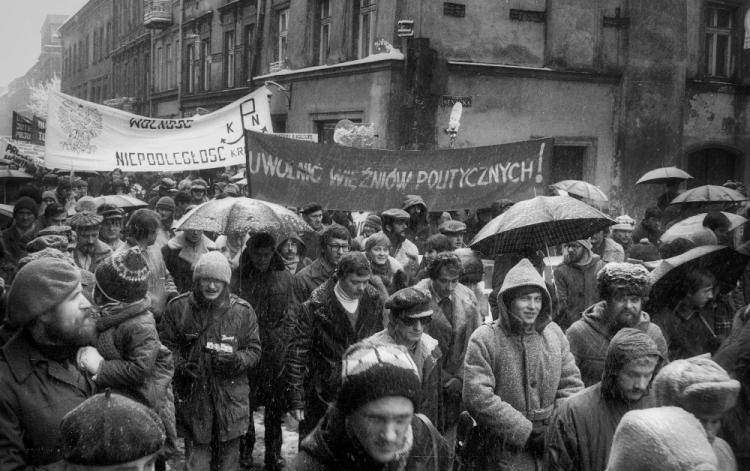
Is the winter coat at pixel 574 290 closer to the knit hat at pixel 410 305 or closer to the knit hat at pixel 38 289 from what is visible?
the knit hat at pixel 410 305

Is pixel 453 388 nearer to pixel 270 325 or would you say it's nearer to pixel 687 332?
pixel 687 332

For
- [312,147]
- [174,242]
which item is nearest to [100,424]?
[174,242]

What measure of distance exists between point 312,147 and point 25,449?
7410mm

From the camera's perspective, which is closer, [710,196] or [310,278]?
[310,278]

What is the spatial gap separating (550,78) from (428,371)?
13077 millimetres

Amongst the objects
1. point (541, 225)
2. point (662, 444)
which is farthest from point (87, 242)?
point (662, 444)

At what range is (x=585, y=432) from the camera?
372cm

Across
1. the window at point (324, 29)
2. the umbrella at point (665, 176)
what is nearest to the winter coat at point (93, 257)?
the umbrella at point (665, 176)

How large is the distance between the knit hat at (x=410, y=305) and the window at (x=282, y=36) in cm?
1775

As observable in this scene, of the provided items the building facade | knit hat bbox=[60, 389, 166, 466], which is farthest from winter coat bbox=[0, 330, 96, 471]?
the building facade

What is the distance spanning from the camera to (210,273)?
5.40m

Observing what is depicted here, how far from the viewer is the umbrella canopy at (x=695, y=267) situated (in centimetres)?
524

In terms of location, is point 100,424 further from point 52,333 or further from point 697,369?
point 697,369

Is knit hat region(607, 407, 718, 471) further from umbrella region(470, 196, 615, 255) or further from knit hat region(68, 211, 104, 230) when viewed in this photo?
knit hat region(68, 211, 104, 230)
